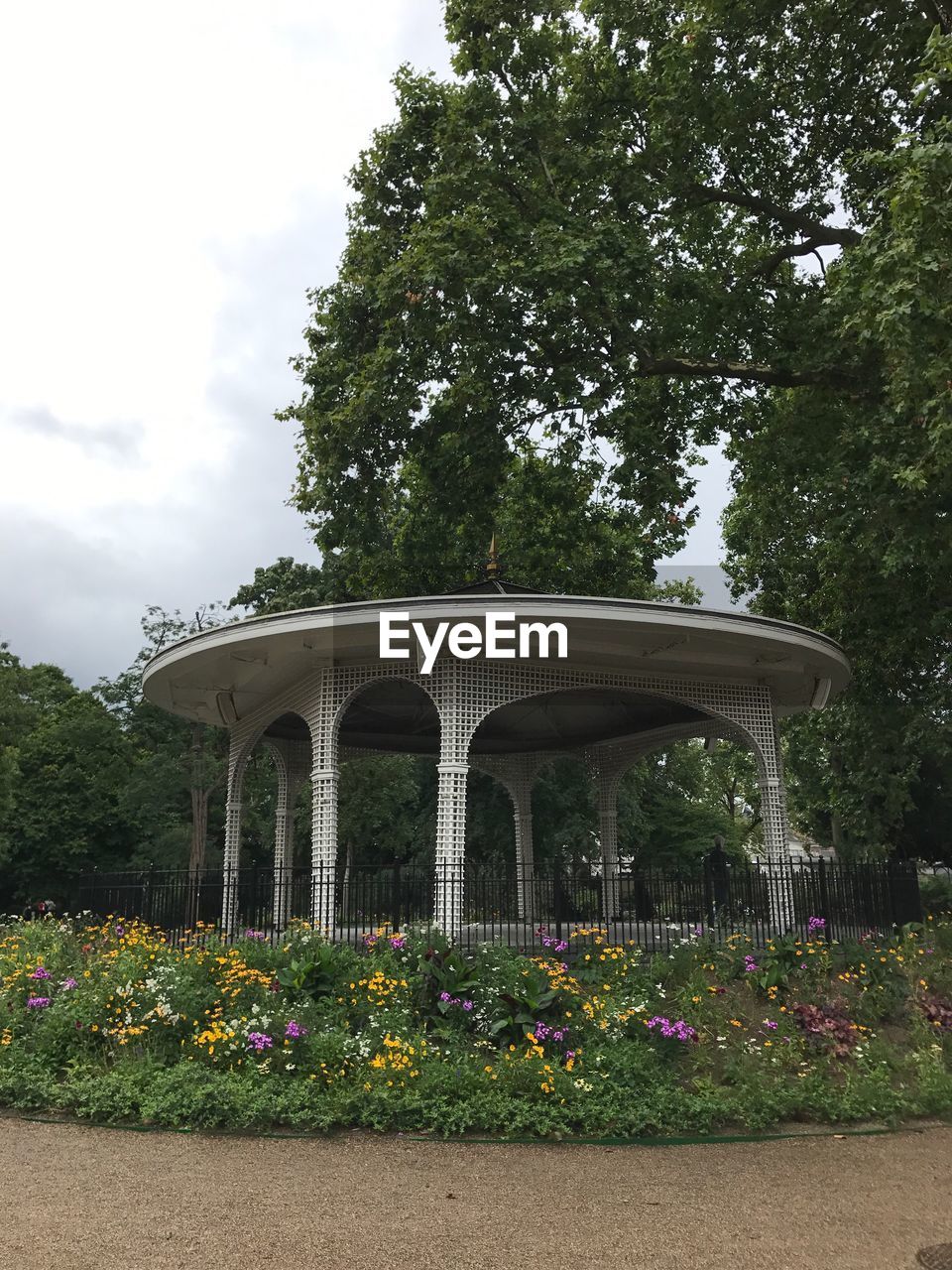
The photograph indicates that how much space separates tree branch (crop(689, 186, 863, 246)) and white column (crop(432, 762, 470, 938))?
39.1ft

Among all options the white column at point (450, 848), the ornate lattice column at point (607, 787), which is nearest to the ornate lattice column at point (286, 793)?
the white column at point (450, 848)

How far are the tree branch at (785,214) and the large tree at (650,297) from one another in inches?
2.5

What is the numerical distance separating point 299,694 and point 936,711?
14.2m

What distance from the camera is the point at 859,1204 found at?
18.9ft

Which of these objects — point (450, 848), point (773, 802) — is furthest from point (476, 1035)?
point (773, 802)

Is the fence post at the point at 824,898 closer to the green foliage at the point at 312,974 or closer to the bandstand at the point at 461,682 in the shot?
the bandstand at the point at 461,682

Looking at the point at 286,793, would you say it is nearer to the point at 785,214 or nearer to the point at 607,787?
the point at 607,787

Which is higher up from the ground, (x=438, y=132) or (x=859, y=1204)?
(x=438, y=132)

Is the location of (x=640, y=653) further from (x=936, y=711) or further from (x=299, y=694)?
(x=936, y=711)

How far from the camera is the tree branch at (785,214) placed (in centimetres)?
1803

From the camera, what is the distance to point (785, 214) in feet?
59.8

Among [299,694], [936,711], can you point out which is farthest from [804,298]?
[299,694]

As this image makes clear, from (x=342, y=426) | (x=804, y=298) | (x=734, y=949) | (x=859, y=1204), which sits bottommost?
(x=859, y=1204)

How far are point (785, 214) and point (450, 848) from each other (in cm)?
1353
